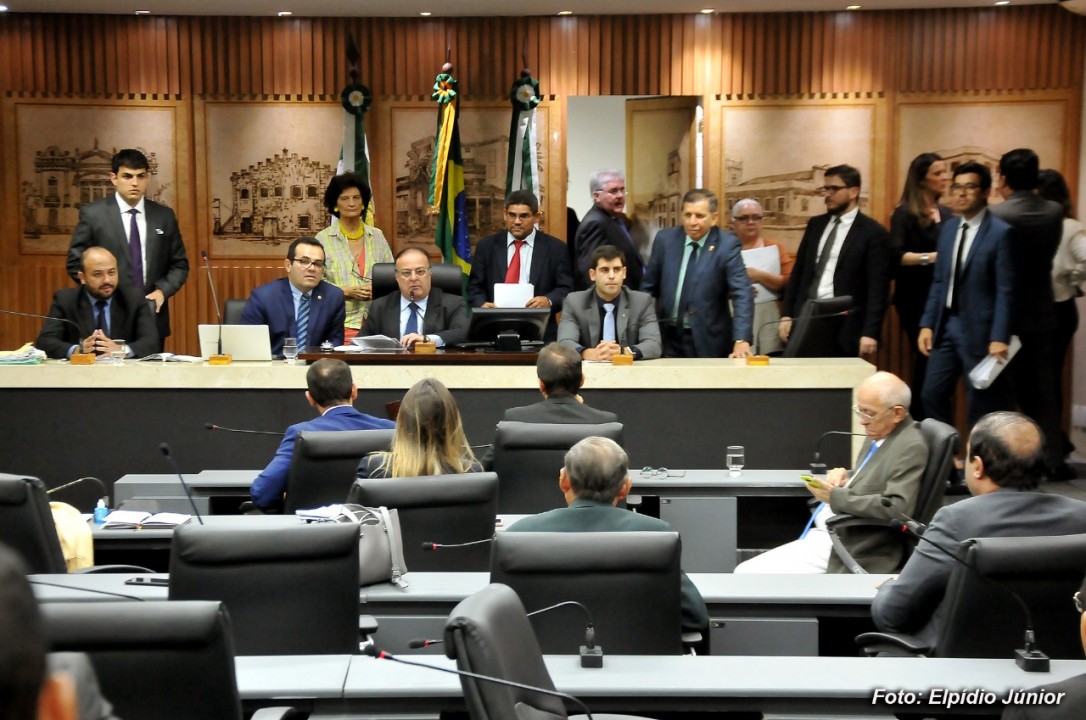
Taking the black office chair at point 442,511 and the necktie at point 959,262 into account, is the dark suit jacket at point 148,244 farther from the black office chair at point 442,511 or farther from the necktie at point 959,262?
the necktie at point 959,262

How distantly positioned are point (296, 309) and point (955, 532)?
4.60 meters

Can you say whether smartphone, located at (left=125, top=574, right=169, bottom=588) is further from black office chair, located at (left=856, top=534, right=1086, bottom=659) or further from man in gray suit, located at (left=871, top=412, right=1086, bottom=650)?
black office chair, located at (left=856, top=534, right=1086, bottom=659)

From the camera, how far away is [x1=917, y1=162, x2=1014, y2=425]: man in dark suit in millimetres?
6707

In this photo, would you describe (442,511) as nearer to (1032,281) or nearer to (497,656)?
(497,656)

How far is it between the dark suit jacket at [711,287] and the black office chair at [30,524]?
4287 millimetres

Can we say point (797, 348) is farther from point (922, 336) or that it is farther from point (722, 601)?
point (722, 601)

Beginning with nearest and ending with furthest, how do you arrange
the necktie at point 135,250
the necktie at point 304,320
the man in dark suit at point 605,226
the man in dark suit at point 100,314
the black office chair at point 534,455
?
the black office chair at point 534,455, the man in dark suit at point 100,314, the necktie at point 304,320, the necktie at point 135,250, the man in dark suit at point 605,226

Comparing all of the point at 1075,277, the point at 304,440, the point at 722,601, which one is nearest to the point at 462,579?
the point at 722,601

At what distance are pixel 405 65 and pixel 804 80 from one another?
2879 millimetres

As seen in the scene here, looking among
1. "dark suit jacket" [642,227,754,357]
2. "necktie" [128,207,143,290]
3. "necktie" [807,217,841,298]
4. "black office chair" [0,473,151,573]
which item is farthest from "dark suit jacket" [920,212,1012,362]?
"black office chair" [0,473,151,573]

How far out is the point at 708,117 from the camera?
913cm

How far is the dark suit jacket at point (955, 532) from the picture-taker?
3.10 metres

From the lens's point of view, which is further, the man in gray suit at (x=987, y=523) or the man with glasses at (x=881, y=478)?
the man with glasses at (x=881, y=478)

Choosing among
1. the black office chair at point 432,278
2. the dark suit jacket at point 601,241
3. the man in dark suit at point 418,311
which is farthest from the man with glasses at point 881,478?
the dark suit jacket at point 601,241
